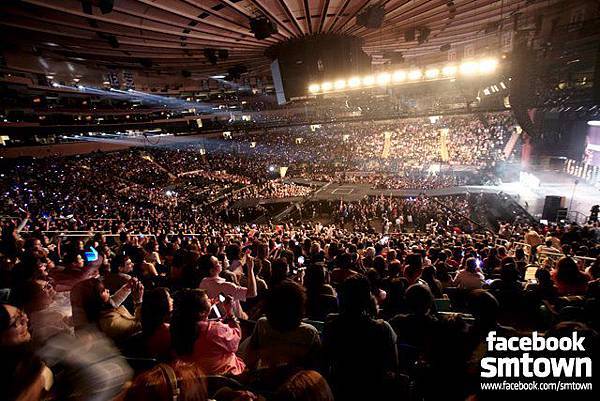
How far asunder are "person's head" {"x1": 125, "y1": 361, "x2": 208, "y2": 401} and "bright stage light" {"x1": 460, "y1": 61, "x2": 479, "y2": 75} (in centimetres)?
1071

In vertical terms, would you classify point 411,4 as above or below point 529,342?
above

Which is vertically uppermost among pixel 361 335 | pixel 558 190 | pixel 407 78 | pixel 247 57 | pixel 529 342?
pixel 247 57

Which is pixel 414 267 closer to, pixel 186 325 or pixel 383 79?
pixel 186 325

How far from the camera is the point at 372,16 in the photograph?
5.45 m

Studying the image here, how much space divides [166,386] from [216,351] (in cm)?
115

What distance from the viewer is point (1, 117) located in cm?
2339

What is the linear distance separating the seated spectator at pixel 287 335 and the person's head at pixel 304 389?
0.92 metres

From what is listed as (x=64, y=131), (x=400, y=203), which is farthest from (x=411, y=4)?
(x=64, y=131)

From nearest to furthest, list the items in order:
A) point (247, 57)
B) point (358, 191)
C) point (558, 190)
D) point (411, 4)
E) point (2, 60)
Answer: point (411, 4) < point (247, 57) < point (2, 60) < point (558, 190) < point (358, 191)

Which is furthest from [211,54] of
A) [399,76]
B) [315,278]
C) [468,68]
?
[468,68]

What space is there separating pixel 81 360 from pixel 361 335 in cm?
197

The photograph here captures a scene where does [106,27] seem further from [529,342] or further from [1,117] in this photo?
[1,117]

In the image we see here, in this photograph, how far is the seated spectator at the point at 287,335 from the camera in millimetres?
2301

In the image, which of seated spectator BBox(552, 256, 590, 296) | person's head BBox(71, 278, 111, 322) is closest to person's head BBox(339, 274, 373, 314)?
person's head BBox(71, 278, 111, 322)
